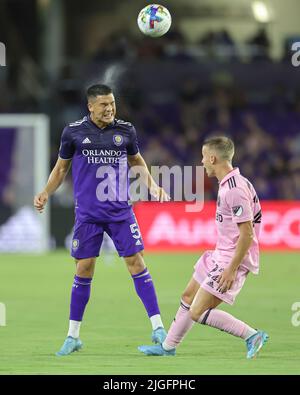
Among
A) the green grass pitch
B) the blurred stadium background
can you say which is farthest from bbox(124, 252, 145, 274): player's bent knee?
the blurred stadium background

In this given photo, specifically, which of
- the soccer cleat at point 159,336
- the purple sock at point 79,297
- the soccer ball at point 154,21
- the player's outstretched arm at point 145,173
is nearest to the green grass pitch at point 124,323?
the soccer cleat at point 159,336

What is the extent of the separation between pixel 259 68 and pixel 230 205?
15.8 meters

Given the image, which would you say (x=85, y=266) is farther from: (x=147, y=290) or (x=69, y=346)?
(x=69, y=346)

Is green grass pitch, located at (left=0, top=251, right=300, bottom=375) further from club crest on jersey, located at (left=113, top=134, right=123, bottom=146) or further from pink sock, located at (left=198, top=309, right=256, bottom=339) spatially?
club crest on jersey, located at (left=113, top=134, right=123, bottom=146)

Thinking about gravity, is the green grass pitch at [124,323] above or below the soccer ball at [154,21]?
below

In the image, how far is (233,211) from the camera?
25.5ft

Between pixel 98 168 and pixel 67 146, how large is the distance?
12.2 inches

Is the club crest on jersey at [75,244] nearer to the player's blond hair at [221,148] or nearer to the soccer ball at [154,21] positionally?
the player's blond hair at [221,148]

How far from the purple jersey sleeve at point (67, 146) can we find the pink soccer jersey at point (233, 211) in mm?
1473

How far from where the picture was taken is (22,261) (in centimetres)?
1834

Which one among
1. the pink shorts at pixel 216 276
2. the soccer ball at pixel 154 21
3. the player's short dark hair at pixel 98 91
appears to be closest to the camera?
the pink shorts at pixel 216 276

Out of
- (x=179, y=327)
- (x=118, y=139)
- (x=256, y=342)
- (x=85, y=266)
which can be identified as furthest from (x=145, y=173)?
(x=256, y=342)

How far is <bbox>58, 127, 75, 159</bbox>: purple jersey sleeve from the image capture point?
881 cm

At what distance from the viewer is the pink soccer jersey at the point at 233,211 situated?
7.76m
